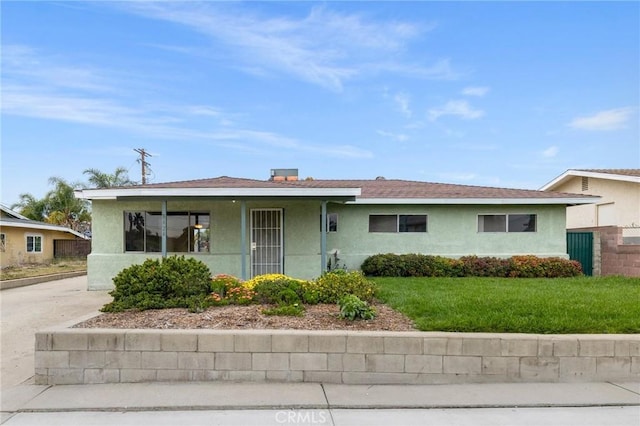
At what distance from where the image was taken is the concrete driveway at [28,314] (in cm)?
543

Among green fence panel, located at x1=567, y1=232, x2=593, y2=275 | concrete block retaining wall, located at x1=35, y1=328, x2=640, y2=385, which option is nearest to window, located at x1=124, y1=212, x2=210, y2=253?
concrete block retaining wall, located at x1=35, y1=328, x2=640, y2=385

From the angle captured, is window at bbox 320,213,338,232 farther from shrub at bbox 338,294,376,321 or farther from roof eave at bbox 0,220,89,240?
roof eave at bbox 0,220,89,240

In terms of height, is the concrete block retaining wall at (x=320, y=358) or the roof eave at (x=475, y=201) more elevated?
the roof eave at (x=475, y=201)

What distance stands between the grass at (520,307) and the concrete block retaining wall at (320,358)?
0.52 meters

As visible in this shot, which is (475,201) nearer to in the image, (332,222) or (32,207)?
(332,222)

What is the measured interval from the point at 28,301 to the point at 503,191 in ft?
48.3

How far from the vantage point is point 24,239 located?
80.7 feet

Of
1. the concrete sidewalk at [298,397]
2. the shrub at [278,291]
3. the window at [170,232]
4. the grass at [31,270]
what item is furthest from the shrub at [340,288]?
the grass at [31,270]

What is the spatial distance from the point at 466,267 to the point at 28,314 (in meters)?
11.8

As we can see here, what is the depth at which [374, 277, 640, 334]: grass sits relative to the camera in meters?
5.50

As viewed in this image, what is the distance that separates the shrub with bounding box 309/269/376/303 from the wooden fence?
25326mm

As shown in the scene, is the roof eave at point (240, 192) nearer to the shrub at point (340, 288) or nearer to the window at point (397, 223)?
the shrub at point (340, 288)

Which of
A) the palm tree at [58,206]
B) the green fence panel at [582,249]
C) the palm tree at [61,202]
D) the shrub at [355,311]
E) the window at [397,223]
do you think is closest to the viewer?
the shrub at [355,311]

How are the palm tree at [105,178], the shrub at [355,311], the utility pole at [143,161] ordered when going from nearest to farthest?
the shrub at [355,311], the palm tree at [105,178], the utility pole at [143,161]
